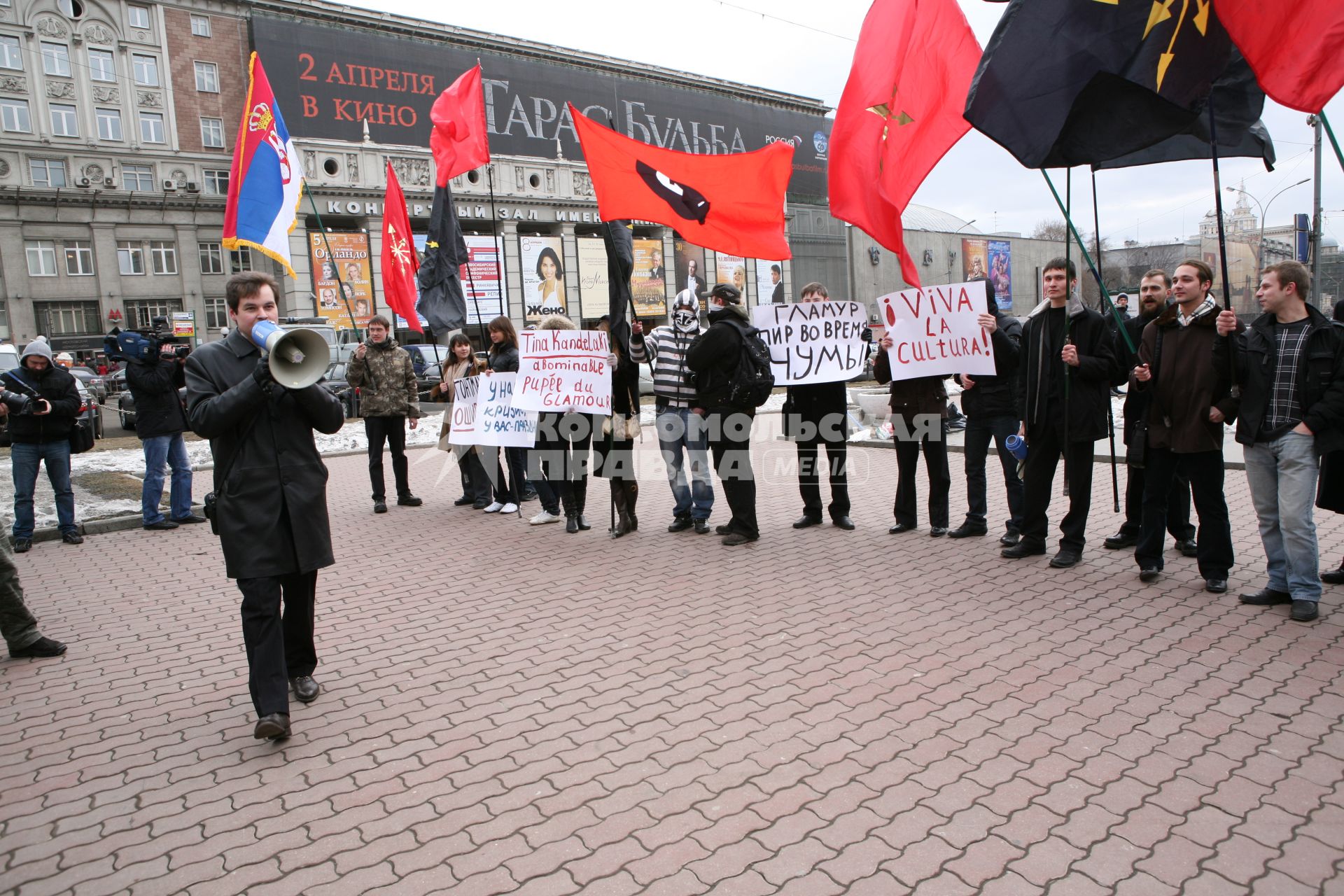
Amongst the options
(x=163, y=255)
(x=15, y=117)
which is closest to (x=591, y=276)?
(x=163, y=255)

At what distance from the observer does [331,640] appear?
547 cm

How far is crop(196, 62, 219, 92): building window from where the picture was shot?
168 ft

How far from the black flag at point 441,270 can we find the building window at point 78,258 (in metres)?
48.7

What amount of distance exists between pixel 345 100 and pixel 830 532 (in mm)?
51392

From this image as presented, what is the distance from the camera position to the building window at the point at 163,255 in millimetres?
49281

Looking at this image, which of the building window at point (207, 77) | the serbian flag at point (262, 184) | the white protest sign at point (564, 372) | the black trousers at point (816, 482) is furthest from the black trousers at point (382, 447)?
the building window at point (207, 77)

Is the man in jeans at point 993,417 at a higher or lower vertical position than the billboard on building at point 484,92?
lower

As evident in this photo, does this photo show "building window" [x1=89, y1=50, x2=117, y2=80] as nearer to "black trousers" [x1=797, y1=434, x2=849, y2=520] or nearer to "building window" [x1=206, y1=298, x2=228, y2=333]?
"building window" [x1=206, y1=298, x2=228, y2=333]

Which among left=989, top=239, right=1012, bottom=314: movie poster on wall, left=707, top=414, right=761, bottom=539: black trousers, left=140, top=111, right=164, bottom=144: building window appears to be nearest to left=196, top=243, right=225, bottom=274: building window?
left=140, top=111, right=164, bottom=144: building window

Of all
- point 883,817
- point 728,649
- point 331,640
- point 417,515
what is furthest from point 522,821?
point 417,515

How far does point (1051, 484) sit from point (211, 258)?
55.1 metres

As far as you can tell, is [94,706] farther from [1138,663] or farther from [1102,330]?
[1102,330]

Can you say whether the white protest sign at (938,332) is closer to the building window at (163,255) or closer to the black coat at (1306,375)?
the black coat at (1306,375)

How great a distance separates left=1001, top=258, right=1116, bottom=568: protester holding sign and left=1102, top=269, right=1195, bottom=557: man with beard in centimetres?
20
